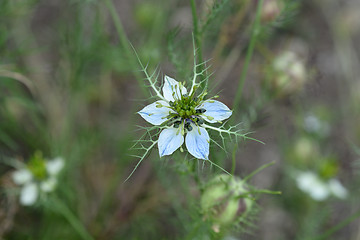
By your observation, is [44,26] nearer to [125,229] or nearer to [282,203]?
[125,229]

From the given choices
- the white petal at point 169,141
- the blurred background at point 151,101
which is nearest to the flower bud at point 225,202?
the blurred background at point 151,101

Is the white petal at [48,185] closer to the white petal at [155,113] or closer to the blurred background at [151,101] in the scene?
the blurred background at [151,101]

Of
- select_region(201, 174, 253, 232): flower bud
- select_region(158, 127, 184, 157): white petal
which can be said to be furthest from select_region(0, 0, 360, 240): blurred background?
select_region(158, 127, 184, 157): white petal

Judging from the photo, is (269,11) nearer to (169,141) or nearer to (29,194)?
(169,141)

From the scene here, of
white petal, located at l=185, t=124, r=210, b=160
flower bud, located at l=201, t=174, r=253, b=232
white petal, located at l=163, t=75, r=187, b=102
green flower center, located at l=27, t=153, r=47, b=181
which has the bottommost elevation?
green flower center, located at l=27, t=153, r=47, b=181

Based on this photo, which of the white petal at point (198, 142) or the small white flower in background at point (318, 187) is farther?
the small white flower in background at point (318, 187)

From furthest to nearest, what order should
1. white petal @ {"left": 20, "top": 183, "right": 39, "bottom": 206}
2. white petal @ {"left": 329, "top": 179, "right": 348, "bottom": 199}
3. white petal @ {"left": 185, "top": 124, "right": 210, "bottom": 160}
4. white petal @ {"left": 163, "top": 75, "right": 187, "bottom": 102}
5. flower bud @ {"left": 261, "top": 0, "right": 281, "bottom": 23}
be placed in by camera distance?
white petal @ {"left": 329, "top": 179, "right": 348, "bottom": 199} < flower bud @ {"left": 261, "top": 0, "right": 281, "bottom": 23} < white petal @ {"left": 20, "top": 183, "right": 39, "bottom": 206} < white petal @ {"left": 163, "top": 75, "right": 187, "bottom": 102} < white petal @ {"left": 185, "top": 124, "right": 210, "bottom": 160}

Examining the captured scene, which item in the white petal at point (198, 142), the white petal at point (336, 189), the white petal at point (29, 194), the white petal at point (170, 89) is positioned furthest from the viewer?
the white petal at point (336, 189)

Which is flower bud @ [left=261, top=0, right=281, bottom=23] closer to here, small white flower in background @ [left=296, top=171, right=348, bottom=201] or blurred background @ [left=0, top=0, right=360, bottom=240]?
blurred background @ [left=0, top=0, right=360, bottom=240]
